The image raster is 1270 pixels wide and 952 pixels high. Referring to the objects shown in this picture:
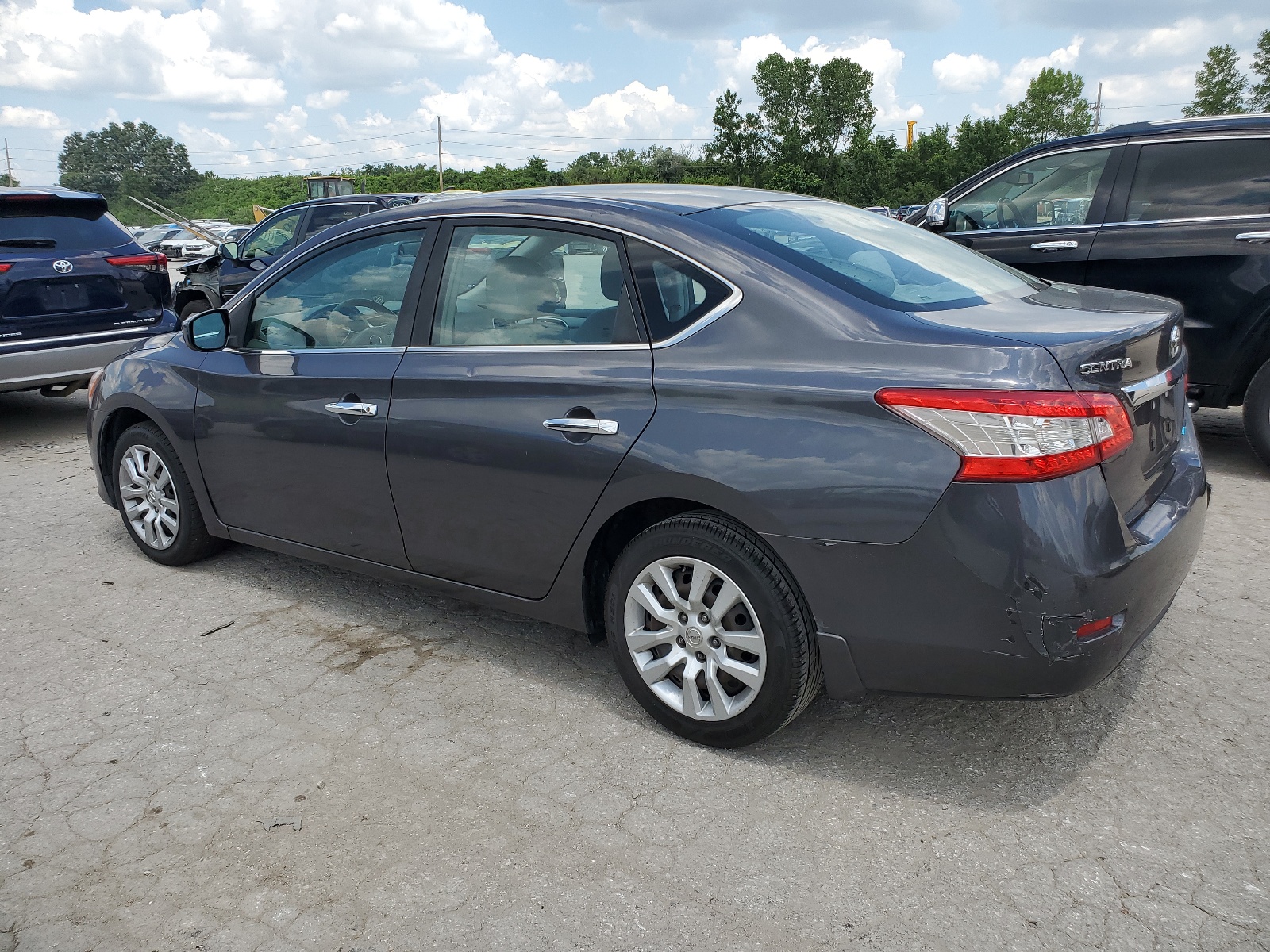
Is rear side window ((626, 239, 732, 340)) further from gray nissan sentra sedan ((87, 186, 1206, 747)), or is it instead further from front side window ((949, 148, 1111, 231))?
front side window ((949, 148, 1111, 231))

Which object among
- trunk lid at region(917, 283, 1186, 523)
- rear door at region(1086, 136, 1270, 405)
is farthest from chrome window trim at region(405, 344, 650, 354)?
rear door at region(1086, 136, 1270, 405)

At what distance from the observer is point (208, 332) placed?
175 inches

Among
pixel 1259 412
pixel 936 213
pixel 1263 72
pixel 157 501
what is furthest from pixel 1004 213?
pixel 1263 72

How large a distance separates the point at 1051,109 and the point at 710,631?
10305 cm

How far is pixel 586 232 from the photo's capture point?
11.0 feet

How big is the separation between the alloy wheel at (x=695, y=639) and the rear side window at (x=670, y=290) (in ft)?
2.34

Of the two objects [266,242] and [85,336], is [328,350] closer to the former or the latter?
[85,336]

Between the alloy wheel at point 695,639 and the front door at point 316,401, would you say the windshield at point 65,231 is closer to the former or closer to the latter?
the front door at point 316,401

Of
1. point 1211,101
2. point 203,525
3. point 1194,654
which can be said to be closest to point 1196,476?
point 1194,654

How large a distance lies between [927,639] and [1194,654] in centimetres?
160

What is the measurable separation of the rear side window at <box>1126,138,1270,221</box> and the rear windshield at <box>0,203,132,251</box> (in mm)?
7295

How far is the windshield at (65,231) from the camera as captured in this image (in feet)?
24.2

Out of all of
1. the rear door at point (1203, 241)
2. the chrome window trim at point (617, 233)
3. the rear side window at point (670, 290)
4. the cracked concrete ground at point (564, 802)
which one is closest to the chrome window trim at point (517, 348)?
the chrome window trim at point (617, 233)

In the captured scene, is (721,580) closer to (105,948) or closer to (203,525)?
(105,948)
